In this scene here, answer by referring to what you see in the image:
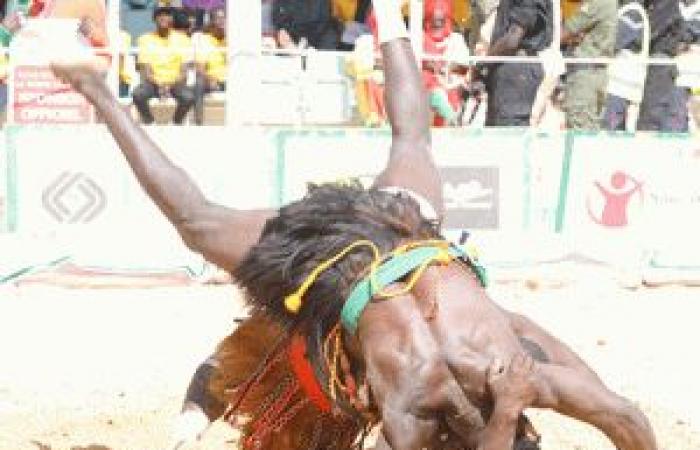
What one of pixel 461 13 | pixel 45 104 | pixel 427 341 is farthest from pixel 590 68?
pixel 427 341

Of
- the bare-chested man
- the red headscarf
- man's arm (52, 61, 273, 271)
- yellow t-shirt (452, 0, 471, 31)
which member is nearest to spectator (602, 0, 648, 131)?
the red headscarf

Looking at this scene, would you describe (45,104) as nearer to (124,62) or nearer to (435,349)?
(124,62)

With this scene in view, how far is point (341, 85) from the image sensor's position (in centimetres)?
1193

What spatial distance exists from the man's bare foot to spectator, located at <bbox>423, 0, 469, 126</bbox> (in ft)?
22.5

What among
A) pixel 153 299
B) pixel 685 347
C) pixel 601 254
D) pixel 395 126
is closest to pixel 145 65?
pixel 153 299

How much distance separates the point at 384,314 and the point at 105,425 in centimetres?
287

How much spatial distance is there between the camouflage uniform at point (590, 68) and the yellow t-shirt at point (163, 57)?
3.00 m

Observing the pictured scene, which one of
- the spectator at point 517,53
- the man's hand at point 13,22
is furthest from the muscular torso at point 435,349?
the man's hand at point 13,22

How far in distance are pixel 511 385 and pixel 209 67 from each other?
28.1ft

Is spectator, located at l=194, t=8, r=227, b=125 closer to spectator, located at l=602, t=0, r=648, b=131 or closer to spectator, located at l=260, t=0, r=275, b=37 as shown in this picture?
spectator, located at l=260, t=0, r=275, b=37

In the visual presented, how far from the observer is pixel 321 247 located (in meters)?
4.44

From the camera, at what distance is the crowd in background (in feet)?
37.3

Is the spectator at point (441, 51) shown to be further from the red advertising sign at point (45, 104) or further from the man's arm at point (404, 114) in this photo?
the man's arm at point (404, 114)

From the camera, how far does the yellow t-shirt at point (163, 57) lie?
1199 cm
